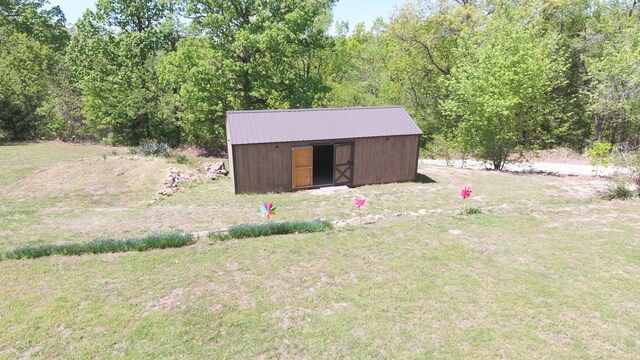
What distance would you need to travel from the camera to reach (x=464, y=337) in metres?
6.06

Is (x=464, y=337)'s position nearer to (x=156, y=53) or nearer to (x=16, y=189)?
(x=16, y=189)

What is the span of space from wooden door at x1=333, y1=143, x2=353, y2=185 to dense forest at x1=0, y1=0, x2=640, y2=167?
9.43m

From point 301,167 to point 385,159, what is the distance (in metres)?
4.16

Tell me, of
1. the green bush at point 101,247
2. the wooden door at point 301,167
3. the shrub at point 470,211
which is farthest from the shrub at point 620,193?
the green bush at point 101,247

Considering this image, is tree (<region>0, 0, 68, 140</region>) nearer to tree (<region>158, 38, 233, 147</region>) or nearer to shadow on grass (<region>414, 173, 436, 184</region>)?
tree (<region>158, 38, 233, 147</region>)

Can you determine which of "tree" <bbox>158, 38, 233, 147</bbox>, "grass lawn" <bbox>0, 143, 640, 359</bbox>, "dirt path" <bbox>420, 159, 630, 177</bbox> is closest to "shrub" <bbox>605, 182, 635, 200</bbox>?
"grass lawn" <bbox>0, 143, 640, 359</bbox>

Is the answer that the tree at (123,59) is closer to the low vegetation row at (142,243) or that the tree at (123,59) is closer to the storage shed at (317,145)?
the storage shed at (317,145)

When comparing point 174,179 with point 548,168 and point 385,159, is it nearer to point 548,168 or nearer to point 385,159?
point 385,159

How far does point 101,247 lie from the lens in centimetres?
932

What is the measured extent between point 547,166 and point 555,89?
9100 millimetres

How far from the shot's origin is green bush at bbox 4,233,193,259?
356 inches

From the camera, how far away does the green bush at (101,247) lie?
9.04 meters

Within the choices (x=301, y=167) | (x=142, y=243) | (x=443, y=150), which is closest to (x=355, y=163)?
(x=301, y=167)

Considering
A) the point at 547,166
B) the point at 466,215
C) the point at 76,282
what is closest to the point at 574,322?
the point at 466,215
